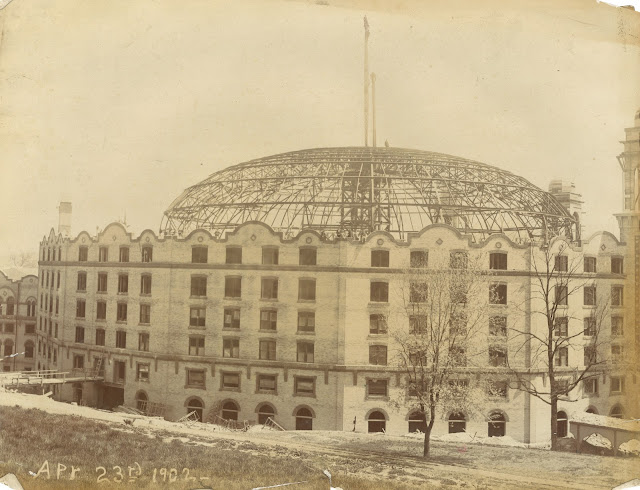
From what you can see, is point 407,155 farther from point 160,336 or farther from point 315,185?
point 160,336

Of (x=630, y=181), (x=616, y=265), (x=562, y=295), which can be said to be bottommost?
(x=562, y=295)

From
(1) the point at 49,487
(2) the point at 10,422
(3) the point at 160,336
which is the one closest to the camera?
(1) the point at 49,487

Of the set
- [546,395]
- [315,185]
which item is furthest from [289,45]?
[546,395]

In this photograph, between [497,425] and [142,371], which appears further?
[142,371]

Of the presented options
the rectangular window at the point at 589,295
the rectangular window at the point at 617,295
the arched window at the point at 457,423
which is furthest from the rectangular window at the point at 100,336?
the rectangular window at the point at 617,295

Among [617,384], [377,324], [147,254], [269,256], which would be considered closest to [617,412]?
[617,384]

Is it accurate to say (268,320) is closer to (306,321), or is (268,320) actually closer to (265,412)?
(306,321)

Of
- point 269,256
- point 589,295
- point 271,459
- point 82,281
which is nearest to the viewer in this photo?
point 271,459
